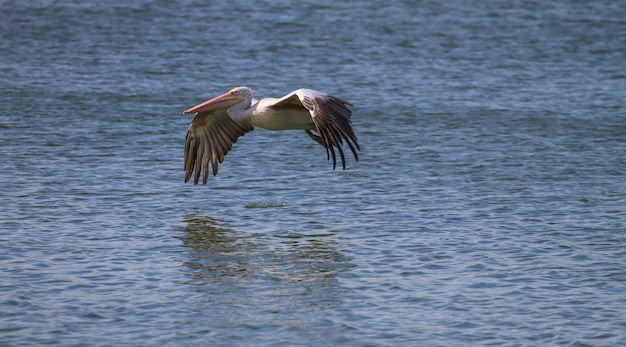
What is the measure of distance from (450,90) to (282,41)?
12.7ft

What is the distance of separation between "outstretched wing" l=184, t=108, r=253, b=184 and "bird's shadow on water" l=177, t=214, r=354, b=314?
1.02 meters

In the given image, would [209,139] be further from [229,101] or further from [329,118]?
[329,118]

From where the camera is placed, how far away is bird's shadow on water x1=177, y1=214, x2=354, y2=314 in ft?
26.3

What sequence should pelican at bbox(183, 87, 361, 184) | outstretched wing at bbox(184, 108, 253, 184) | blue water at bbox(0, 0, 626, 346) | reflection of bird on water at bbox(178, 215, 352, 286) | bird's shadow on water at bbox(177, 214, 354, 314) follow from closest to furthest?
blue water at bbox(0, 0, 626, 346)
bird's shadow on water at bbox(177, 214, 354, 314)
reflection of bird on water at bbox(178, 215, 352, 286)
pelican at bbox(183, 87, 361, 184)
outstretched wing at bbox(184, 108, 253, 184)

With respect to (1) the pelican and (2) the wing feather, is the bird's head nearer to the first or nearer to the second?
(1) the pelican

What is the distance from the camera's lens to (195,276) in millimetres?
8531

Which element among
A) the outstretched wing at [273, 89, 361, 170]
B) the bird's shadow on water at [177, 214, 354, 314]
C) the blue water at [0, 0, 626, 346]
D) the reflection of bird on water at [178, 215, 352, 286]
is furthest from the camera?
the outstretched wing at [273, 89, 361, 170]

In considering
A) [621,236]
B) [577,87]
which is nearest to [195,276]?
[621,236]

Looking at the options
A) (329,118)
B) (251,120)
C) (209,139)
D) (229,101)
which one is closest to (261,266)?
(329,118)

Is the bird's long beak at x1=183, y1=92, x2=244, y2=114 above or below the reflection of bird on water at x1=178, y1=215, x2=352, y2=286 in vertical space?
above

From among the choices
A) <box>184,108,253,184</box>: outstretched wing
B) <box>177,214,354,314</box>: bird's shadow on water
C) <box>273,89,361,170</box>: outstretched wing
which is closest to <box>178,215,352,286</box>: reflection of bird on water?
<box>177,214,354,314</box>: bird's shadow on water

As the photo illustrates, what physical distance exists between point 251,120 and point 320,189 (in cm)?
109

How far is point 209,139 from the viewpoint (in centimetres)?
1117

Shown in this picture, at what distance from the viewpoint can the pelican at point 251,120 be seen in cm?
949
